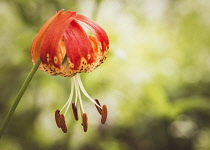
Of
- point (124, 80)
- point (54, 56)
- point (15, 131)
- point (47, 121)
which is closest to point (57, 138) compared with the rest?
point (47, 121)

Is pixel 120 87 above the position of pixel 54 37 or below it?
above

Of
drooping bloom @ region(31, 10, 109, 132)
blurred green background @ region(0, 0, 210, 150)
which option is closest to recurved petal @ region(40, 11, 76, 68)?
drooping bloom @ region(31, 10, 109, 132)

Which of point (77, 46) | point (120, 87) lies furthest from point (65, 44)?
point (120, 87)

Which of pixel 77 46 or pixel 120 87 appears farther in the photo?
pixel 120 87

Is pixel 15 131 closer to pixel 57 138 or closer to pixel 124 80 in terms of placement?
pixel 57 138

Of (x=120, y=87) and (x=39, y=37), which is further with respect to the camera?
(x=120, y=87)

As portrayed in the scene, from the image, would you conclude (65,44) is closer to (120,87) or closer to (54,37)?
(54,37)

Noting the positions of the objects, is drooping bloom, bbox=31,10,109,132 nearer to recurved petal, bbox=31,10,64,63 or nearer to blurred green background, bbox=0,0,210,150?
recurved petal, bbox=31,10,64,63

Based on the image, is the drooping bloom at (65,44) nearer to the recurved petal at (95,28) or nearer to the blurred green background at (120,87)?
the recurved petal at (95,28)

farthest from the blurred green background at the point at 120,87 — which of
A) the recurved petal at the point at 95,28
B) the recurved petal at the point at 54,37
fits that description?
the recurved petal at the point at 54,37
